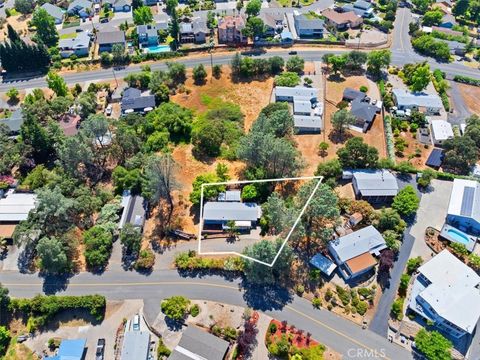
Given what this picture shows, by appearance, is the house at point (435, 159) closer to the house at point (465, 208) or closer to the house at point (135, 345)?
the house at point (465, 208)

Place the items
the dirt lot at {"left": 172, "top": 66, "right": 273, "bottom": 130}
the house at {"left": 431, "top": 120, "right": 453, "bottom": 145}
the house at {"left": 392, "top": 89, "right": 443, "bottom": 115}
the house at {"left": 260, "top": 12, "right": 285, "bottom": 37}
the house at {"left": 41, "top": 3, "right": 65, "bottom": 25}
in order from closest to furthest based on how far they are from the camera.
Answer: the house at {"left": 431, "top": 120, "right": 453, "bottom": 145} < the house at {"left": 392, "top": 89, "right": 443, "bottom": 115} < the dirt lot at {"left": 172, "top": 66, "right": 273, "bottom": 130} < the house at {"left": 260, "top": 12, "right": 285, "bottom": 37} < the house at {"left": 41, "top": 3, "right": 65, "bottom": 25}

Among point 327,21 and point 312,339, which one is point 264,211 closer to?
point 312,339

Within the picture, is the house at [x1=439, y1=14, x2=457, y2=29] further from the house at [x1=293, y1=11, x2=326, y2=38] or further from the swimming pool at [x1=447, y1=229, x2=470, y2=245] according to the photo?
the swimming pool at [x1=447, y1=229, x2=470, y2=245]

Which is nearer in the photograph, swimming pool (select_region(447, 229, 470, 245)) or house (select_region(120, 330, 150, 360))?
house (select_region(120, 330, 150, 360))

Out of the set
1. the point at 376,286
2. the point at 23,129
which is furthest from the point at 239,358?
the point at 23,129

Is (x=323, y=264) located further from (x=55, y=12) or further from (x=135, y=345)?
(x=55, y=12)

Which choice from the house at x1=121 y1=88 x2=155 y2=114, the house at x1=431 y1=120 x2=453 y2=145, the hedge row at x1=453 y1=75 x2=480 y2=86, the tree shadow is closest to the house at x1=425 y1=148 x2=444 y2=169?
the house at x1=431 y1=120 x2=453 y2=145

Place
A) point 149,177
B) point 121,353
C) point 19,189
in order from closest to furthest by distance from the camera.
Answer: point 121,353 → point 149,177 → point 19,189
